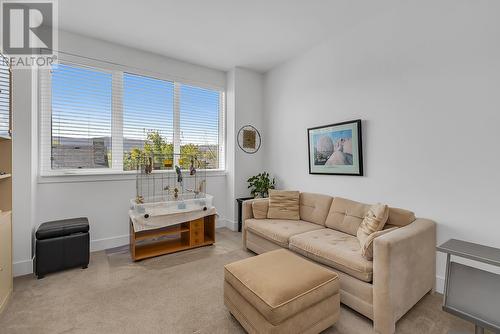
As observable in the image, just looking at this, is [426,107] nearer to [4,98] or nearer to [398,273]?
[398,273]

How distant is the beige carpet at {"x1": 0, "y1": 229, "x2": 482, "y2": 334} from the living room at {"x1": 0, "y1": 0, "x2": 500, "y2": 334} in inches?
0.8

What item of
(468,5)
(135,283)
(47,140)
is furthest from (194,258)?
(468,5)

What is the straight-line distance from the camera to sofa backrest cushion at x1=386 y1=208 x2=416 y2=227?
7.59 ft

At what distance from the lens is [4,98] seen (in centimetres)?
217

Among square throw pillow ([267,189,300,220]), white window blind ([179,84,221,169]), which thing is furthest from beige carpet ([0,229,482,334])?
white window blind ([179,84,221,169])

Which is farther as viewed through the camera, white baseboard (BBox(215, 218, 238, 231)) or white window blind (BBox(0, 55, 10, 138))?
white baseboard (BBox(215, 218, 238, 231))

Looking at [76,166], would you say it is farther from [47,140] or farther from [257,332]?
[257,332]

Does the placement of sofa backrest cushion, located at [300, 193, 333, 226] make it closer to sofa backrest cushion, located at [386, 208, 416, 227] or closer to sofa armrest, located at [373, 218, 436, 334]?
sofa backrest cushion, located at [386, 208, 416, 227]

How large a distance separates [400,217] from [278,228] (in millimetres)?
1305

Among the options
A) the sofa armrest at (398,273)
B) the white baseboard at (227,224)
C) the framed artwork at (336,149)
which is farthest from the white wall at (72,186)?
the sofa armrest at (398,273)

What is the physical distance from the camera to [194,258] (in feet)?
10.1

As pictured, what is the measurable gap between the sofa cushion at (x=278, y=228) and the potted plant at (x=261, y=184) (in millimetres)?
972

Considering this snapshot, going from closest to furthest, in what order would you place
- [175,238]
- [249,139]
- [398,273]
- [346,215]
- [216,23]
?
[398,273] → [346,215] → [216,23] → [175,238] → [249,139]

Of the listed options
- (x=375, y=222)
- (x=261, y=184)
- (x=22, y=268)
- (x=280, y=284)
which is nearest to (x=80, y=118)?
(x=22, y=268)
